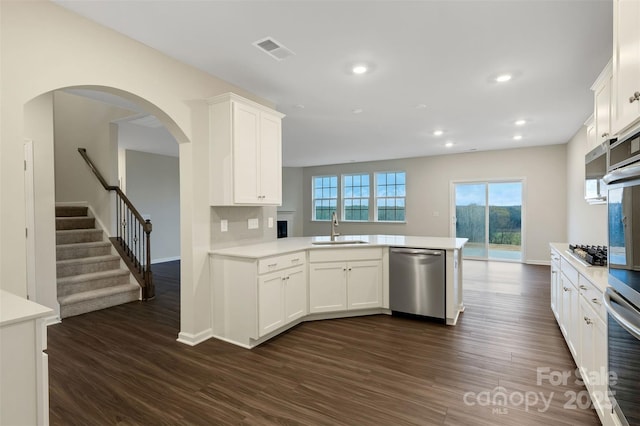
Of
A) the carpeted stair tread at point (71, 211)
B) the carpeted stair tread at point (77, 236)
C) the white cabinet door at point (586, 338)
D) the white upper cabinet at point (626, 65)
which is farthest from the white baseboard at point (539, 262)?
the carpeted stair tread at point (71, 211)

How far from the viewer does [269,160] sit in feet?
11.6

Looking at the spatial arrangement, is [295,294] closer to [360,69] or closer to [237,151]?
[237,151]

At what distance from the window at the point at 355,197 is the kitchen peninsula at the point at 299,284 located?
5658 millimetres

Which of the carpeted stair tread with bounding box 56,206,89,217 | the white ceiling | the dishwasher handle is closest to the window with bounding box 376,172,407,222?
the white ceiling

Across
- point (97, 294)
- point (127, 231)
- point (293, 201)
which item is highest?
point (293, 201)

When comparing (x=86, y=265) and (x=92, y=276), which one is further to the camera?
(x=86, y=265)

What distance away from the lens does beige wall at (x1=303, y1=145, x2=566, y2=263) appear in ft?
23.2

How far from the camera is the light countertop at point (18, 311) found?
1.18 metres

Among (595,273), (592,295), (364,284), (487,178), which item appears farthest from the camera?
(487,178)

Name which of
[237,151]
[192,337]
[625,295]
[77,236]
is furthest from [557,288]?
[77,236]

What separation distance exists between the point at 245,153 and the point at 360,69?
143 centimetres

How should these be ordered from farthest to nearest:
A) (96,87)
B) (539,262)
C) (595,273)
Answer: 1. (539,262)
2. (96,87)
3. (595,273)

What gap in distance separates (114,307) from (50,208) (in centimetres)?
148

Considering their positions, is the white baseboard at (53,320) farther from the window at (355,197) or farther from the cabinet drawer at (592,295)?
the window at (355,197)
